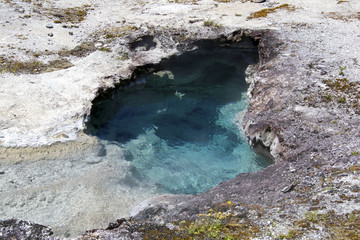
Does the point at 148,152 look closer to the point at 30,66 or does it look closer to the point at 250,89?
the point at 250,89

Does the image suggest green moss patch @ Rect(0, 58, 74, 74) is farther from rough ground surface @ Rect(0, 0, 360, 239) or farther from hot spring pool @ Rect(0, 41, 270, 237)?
hot spring pool @ Rect(0, 41, 270, 237)

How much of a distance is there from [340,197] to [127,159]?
760cm

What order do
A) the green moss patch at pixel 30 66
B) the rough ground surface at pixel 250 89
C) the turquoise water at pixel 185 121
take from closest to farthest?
1. the rough ground surface at pixel 250 89
2. the turquoise water at pixel 185 121
3. the green moss patch at pixel 30 66

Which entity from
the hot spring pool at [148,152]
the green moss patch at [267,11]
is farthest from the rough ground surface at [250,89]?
the hot spring pool at [148,152]

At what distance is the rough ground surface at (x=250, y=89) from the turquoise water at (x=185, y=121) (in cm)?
87

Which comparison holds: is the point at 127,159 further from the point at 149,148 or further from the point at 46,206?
the point at 46,206

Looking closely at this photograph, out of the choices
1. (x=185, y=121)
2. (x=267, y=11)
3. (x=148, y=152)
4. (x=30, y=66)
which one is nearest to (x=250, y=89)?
(x=185, y=121)

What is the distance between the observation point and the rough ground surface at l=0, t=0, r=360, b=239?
7.45m

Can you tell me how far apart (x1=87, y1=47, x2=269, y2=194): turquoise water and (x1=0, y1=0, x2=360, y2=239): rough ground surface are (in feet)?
2.87

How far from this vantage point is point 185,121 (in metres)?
15.7

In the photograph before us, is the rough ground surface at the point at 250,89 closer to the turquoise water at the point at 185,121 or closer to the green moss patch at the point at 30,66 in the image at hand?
the green moss patch at the point at 30,66

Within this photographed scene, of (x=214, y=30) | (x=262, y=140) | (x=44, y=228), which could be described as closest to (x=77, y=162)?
(x=44, y=228)

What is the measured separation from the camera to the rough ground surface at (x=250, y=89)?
745 cm

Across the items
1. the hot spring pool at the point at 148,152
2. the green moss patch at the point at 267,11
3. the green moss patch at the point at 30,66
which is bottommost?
the hot spring pool at the point at 148,152
